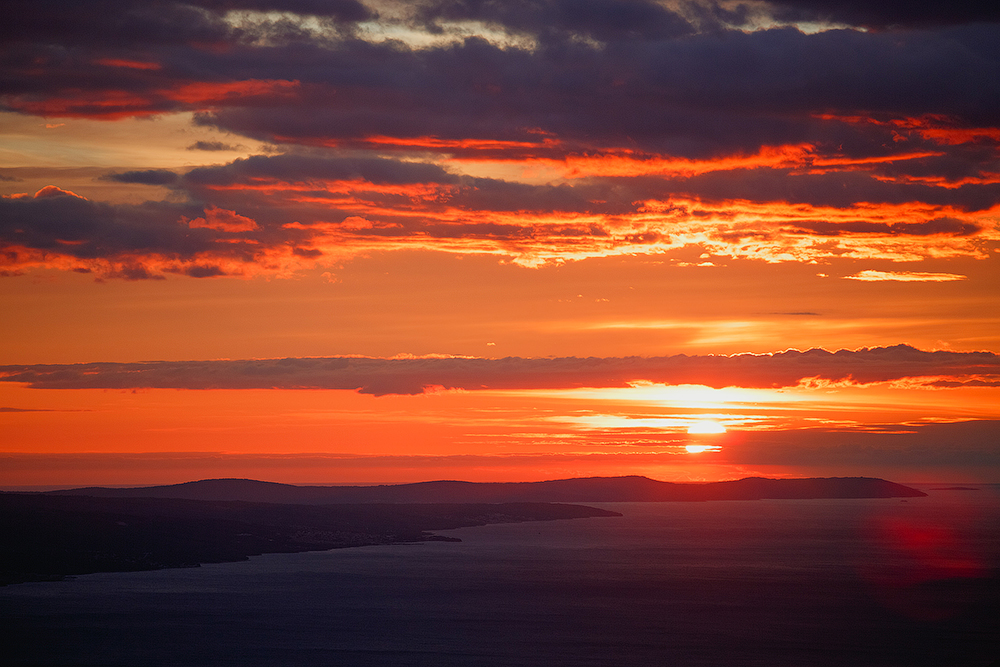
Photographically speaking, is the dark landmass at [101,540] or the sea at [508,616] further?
the dark landmass at [101,540]

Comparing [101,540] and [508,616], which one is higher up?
[101,540]

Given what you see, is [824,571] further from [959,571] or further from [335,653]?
[335,653]

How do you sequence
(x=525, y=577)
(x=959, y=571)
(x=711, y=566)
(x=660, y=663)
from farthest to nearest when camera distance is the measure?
(x=711, y=566), (x=959, y=571), (x=525, y=577), (x=660, y=663)

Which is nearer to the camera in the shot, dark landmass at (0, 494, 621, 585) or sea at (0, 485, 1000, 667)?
sea at (0, 485, 1000, 667)

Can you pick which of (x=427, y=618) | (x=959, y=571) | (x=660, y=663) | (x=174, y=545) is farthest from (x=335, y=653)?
(x=959, y=571)

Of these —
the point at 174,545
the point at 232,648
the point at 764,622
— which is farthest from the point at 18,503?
the point at 764,622

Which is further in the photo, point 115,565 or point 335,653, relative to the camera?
point 115,565

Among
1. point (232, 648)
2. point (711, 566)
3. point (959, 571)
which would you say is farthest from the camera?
point (711, 566)

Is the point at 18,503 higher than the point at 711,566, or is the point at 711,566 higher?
the point at 18,503
